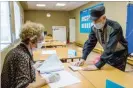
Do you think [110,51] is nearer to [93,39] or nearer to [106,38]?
[106,38]

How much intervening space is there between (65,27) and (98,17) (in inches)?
381

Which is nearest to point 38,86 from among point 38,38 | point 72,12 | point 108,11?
point 38,38

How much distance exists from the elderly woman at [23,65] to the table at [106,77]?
352 millimetres

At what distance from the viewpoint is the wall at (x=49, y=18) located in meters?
11.0

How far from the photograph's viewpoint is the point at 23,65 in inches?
46.1

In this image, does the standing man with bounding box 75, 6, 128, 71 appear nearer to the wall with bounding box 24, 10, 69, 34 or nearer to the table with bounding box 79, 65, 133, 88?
the table with bounding box 79, 65, 133, 88

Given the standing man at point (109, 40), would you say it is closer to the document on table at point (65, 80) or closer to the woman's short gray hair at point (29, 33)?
the document on table at point (65, 80)

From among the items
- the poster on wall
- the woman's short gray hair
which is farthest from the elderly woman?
the poster on wall

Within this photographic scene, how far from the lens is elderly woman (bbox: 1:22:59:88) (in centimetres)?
115

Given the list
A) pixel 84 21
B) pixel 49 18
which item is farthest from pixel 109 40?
pixel 49 18

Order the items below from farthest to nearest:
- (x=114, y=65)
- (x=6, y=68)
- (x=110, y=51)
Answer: (x=114, y=65), (x=110, y=51), (x=6, y=68)

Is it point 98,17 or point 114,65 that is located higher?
point 98,17

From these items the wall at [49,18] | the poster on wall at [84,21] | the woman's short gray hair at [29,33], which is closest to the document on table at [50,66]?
the woman's short gray hair at [29,33]

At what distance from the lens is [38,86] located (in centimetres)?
125
